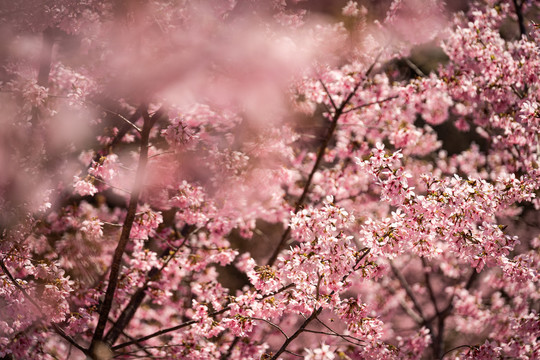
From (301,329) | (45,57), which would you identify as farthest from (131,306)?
(45,57)

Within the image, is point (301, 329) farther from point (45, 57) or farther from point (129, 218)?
point (45, 57)

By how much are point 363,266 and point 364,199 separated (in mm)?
3422

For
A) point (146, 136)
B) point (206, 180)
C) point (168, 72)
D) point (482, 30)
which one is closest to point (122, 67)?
point (168, 72)

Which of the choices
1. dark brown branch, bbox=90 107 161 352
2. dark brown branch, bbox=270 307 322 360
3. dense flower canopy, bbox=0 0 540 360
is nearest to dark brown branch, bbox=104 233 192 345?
dense flower canopy, bbox=0 0 540 360

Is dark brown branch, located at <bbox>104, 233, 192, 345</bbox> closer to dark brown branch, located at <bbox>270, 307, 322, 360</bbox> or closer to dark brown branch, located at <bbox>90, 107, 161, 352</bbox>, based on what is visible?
dark brown branch, located at <bbox>90, 107, 161, 352</bbox>

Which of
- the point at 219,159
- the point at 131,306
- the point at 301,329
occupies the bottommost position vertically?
the point at 301,329

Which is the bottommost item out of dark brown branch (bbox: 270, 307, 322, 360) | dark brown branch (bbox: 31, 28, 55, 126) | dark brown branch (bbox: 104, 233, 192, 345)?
dark brown branch (bbox: 270, 307, 322, 360)

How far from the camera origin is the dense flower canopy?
278 cm

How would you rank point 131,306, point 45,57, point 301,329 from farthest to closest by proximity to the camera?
point 131,306
point 45,57
point 301,329

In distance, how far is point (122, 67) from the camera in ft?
9.41

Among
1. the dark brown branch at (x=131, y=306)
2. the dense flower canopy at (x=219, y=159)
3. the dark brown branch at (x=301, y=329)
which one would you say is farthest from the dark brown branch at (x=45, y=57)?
the dark brown branch at (x=301, y=329)

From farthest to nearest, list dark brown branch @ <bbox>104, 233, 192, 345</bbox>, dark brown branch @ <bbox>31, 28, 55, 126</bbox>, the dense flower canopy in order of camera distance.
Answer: dark brown branch @ <bbox>104, 233, 192, 345</bbox>
dark brown branch @ <bbox>31, 28, 55, 126</bbox>
the dense flower canopy

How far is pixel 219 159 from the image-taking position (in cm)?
339

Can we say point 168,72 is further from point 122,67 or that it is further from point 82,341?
point 82,341
